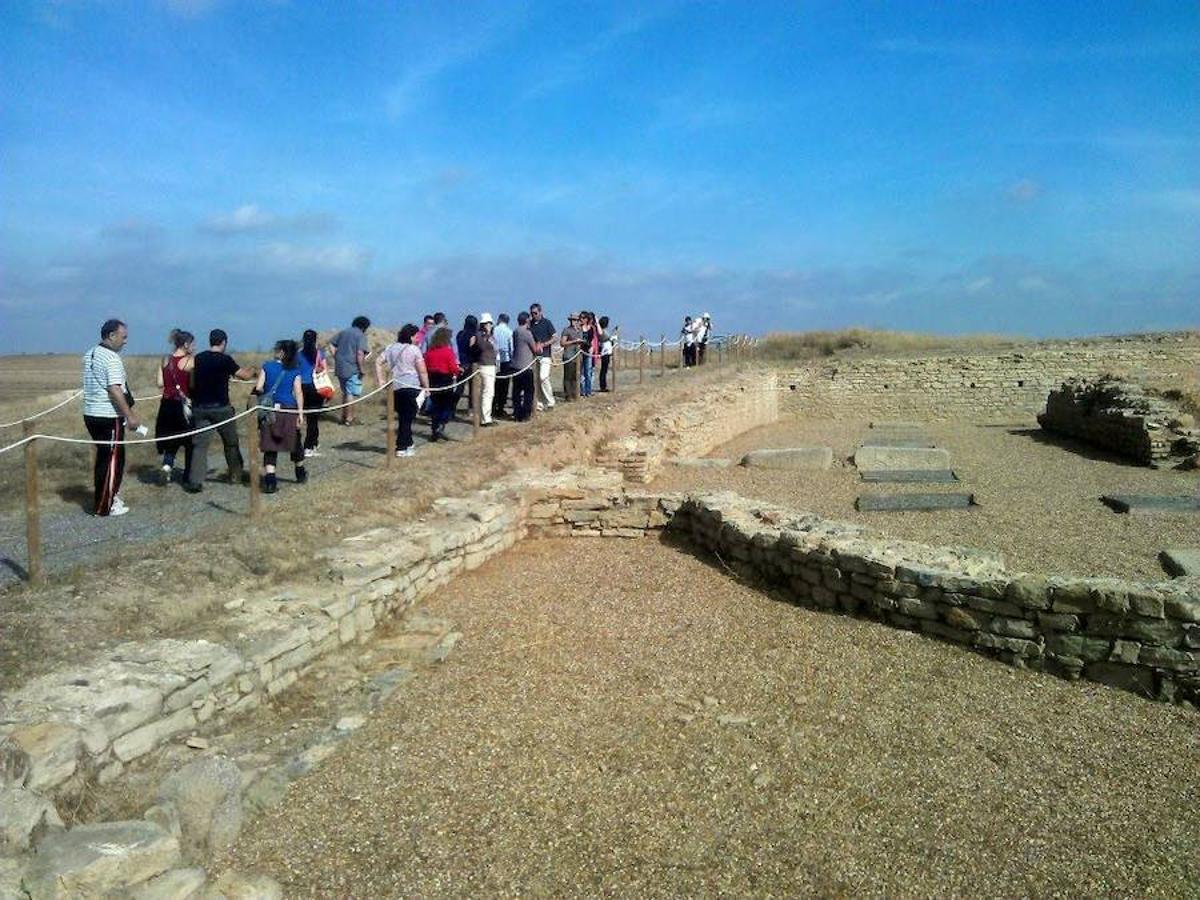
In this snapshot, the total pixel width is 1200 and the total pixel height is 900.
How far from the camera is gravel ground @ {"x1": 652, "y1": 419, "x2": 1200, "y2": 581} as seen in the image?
8414 millimetres

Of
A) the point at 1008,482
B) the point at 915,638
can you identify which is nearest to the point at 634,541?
the point at 915,638

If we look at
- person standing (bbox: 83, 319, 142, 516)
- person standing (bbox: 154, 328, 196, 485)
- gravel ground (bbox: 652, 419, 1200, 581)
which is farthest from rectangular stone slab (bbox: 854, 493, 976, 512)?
person standing (bbox: 83, 319, 142, 516)

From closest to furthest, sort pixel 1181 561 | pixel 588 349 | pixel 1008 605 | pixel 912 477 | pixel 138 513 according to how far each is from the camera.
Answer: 1. pixel 1008 605
2. pixel 1181 561
3. pixel 138 513
4. pixel 912 477
5. pixel 588 349

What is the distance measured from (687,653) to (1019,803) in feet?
7.56

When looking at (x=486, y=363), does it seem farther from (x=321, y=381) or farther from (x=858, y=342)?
(x=858, y=342)

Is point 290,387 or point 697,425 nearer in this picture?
point 290,387

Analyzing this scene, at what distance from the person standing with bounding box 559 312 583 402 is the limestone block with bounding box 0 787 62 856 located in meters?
12.6

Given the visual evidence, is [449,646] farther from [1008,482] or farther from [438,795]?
[1008,482]

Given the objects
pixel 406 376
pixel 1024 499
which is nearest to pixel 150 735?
pixel 406 376

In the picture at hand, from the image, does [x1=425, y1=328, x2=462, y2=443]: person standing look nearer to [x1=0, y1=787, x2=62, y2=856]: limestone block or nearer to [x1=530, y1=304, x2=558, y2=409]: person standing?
[x1=530, y1=304, x2=558, y2=409]: person standing

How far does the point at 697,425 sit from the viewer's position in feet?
55.4

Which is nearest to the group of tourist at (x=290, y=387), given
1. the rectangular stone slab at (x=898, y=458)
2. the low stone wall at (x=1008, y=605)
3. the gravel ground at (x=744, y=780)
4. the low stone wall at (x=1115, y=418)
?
the gravel ground at (x=744, y=780)

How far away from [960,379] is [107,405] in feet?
75.3

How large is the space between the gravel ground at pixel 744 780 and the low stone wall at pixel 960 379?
20657 millimetres
